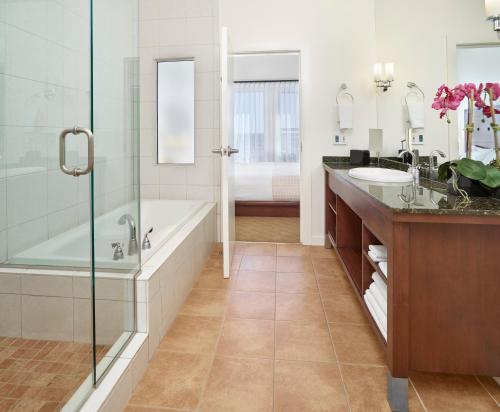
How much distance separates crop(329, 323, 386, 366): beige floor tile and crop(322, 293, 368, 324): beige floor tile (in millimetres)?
69

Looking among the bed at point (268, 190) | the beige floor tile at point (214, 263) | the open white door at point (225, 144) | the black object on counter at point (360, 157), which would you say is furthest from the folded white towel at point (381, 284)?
the bed at point (268, 190)

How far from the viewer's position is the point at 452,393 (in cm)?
139

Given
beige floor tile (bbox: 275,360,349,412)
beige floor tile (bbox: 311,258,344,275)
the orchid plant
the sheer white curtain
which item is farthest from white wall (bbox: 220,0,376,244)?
the sheer white curtain

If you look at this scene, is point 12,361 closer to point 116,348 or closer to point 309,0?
point 116,348

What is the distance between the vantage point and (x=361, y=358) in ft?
5.33

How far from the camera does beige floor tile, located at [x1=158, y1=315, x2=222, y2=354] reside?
1708 mm

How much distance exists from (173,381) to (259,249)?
2.00 metres

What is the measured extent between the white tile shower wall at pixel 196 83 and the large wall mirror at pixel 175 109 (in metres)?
0.05

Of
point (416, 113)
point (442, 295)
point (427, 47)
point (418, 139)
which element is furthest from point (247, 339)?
point (427, 47)

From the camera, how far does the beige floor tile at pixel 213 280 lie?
2.48 meters

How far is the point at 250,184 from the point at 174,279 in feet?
11.3

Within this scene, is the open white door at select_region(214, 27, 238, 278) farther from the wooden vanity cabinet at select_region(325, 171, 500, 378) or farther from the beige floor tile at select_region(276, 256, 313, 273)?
the wooden vanity cabinet at select_region(325, 171, 500, 378)

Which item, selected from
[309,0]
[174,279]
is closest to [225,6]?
[309,0]

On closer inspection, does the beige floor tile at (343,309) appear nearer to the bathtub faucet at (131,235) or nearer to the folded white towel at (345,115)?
the bathtub faucet at (131,235)
